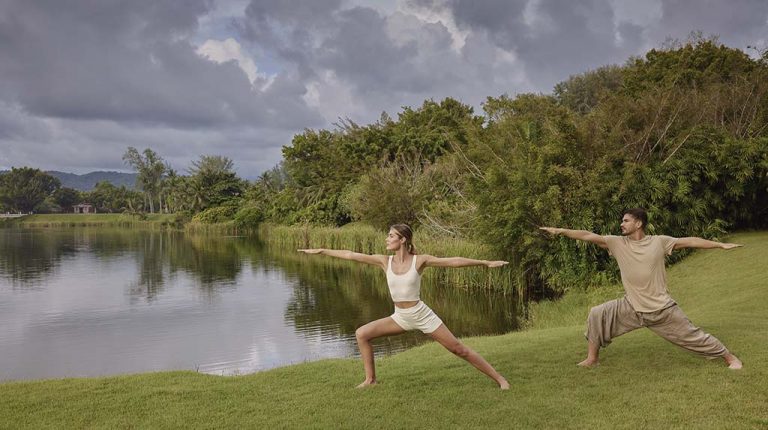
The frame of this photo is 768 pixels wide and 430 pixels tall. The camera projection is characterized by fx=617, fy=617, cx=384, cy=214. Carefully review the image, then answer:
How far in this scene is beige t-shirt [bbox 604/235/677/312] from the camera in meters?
6.91

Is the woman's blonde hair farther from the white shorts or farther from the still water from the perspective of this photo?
the still water

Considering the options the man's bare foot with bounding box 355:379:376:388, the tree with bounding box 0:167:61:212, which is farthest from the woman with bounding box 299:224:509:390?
the tree with bounding box 0:167:61:212

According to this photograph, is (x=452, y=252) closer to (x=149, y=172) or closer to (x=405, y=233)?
(x=405, y=233)

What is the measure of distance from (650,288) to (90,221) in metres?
111

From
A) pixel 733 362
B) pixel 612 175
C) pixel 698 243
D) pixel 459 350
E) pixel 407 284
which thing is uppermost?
pixel 612 175

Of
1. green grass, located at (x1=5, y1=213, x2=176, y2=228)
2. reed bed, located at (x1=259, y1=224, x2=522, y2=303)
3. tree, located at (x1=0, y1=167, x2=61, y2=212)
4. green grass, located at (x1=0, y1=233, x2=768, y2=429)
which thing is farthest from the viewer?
tree, located at (x1=0, y1=167, x2=61, y2=212)

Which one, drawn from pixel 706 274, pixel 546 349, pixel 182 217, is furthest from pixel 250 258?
pixel 182 217

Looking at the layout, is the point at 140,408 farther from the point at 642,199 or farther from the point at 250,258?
the point at 250,258

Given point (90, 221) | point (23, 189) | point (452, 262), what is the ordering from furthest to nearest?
point (23, 189) < point (90, 221) < point (452, 262)

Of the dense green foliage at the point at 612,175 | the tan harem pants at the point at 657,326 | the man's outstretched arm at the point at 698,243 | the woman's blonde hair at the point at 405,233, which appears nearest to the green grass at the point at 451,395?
the tan harem pants at the point at 657,326

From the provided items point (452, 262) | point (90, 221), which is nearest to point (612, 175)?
point (452, 262)

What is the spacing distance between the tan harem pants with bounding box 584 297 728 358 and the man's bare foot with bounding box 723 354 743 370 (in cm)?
7

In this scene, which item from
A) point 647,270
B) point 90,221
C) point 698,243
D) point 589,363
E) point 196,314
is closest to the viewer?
point 698,243

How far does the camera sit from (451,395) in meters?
6.53
